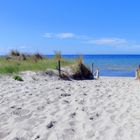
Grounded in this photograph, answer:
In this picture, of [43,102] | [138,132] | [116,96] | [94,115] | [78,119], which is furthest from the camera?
[116,96]

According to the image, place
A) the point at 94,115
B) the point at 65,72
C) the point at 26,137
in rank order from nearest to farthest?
the point at 26,137, the point at 94,115, the point at 65,72

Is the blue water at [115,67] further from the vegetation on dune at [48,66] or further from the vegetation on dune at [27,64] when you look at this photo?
the vegetation on dune at [27,64]

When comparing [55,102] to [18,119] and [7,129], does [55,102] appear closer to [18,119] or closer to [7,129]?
[18,119]

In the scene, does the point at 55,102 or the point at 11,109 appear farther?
the point at 55,102

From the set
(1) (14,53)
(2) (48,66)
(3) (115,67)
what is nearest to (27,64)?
(2) (48,66)

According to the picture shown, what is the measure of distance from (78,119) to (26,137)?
138 cm

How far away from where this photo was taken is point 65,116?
6.01 m

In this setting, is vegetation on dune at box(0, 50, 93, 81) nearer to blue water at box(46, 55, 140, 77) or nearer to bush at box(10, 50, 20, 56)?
blue water at box(46, 55, 140, 77)

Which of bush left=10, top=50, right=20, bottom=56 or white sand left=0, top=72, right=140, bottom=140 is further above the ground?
bush left=10, top=50, right=20, bottom=56

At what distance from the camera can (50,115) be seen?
19.7 ft

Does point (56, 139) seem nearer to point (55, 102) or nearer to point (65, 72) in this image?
point (55, 102)

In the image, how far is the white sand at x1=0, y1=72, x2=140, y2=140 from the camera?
4973mm

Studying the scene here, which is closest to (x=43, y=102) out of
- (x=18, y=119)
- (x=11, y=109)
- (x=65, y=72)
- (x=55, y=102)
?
(x=55, y=102)

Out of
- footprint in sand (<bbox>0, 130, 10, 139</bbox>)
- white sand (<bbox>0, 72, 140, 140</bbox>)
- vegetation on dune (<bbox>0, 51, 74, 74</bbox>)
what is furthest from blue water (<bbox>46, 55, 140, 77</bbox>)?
footprint in sand (<bbox>0, 130, 10, 139</bbox>)
